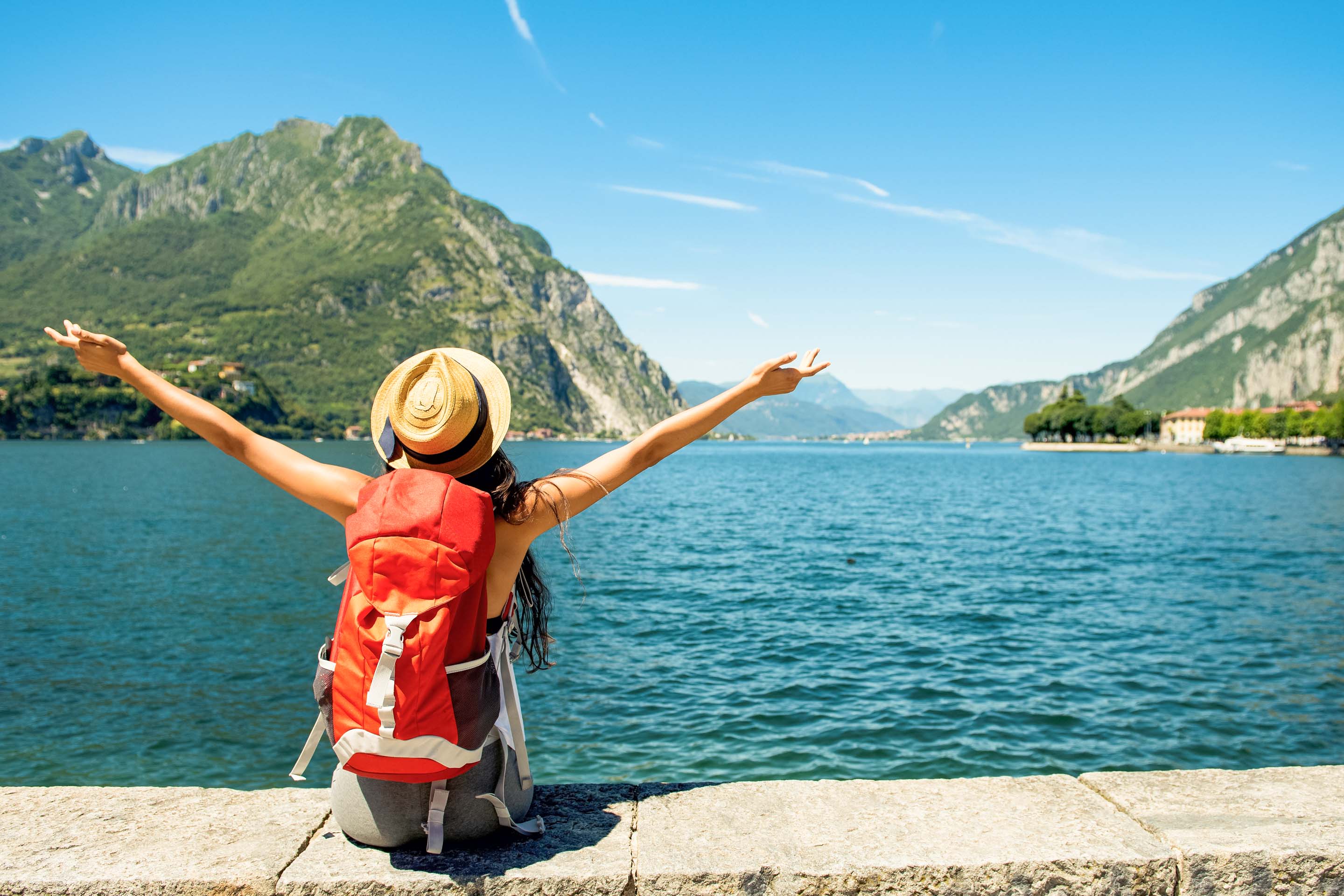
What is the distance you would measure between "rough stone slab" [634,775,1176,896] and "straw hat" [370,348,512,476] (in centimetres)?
155

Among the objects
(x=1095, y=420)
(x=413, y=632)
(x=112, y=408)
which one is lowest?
(x=413, y=632)

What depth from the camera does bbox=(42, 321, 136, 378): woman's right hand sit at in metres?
3.15

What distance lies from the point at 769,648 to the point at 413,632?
13818 mm

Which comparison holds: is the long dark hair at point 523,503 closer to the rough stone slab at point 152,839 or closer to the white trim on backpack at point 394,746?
the white trim on backpack at point 394,746

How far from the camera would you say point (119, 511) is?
41500 millimetres

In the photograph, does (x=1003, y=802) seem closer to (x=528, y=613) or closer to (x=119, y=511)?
(x=528, y=613)

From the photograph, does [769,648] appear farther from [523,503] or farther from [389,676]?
[389,676]

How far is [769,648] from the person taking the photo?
51.8 ft

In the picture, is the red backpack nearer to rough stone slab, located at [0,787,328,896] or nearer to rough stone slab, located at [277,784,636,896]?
rough stone slab, located at [277,784,636,896]

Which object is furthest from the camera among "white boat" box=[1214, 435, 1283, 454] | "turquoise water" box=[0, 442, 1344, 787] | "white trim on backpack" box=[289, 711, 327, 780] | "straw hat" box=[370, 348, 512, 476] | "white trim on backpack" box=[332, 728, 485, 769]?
"white boat" box=[1214, 435, 1283, 454]

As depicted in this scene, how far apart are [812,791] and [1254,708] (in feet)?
41.2

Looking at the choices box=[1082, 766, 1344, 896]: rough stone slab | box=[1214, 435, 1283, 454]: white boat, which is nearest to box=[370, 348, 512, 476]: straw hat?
box=[1082, 766, 1344, 896]: rough stone slab

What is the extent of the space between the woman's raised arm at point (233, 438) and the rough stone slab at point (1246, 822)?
3198 mm

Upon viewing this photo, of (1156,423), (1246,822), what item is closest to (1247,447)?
(1156,423)
